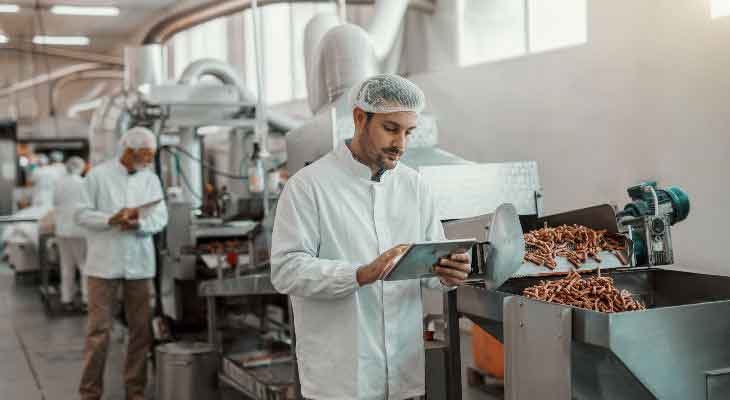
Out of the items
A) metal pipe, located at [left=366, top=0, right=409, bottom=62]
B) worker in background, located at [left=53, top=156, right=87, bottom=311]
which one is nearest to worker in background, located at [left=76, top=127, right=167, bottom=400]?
metal pipe, located at [left=366, top=0, right=409, bottom=62]

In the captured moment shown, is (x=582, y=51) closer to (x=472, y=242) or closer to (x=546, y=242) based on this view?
(x=546, y=242)

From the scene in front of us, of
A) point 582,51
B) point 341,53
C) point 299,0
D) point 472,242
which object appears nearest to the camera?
point 472,242

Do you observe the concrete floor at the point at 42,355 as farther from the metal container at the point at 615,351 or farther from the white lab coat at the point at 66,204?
the metal container at the point at 615,351

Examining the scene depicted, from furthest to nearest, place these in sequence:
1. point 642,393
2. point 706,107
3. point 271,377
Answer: point 271,377 < point 706,107 < point 642,393

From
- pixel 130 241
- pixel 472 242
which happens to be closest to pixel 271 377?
pixel 130 241

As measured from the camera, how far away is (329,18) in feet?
17.8

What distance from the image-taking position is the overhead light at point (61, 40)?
Result: 12972mm

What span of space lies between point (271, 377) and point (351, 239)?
213 cm

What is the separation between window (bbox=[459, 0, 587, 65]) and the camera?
490 cm

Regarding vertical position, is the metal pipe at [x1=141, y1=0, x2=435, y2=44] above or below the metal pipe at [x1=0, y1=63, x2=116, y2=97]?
below

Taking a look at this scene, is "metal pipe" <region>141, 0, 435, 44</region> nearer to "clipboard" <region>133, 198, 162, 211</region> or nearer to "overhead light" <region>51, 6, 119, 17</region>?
"clipboard" <region>133, 198, 162, 211</region>

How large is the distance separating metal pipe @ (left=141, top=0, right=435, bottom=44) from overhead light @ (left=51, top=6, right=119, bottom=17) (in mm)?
3012

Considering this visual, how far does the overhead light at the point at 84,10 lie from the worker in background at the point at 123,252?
7.10 m

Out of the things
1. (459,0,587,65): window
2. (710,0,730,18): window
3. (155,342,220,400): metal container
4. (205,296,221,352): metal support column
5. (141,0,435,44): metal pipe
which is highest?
(141,0,435,44): metal pipe
